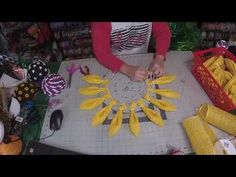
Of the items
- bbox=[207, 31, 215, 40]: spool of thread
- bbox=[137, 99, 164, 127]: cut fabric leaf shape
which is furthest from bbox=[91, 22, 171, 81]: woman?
bbox=[207, 31, 215, 40]: spool of thread

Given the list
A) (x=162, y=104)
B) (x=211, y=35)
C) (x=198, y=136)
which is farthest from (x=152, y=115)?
(x=211, y=35)

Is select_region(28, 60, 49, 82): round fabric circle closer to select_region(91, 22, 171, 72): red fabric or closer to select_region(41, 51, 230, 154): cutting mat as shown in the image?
select_region(41, 51, 230, 154): cutting mat

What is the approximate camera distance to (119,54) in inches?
50.0

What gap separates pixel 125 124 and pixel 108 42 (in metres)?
0.32

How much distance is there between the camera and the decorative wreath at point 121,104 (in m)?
1.01

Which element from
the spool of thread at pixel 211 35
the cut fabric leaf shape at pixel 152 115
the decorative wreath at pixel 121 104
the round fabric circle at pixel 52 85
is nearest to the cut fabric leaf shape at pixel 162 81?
the decorative wreath at pixel 121 104

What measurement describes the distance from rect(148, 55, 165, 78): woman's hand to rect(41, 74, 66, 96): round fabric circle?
12.5 inches

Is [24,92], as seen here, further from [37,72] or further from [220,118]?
[220,118]

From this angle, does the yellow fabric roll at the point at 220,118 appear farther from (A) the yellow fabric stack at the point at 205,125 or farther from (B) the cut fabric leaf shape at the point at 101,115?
(B) the cut fabric leaf shape at the point at 101,115

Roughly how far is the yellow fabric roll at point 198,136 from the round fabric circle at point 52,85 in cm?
44
